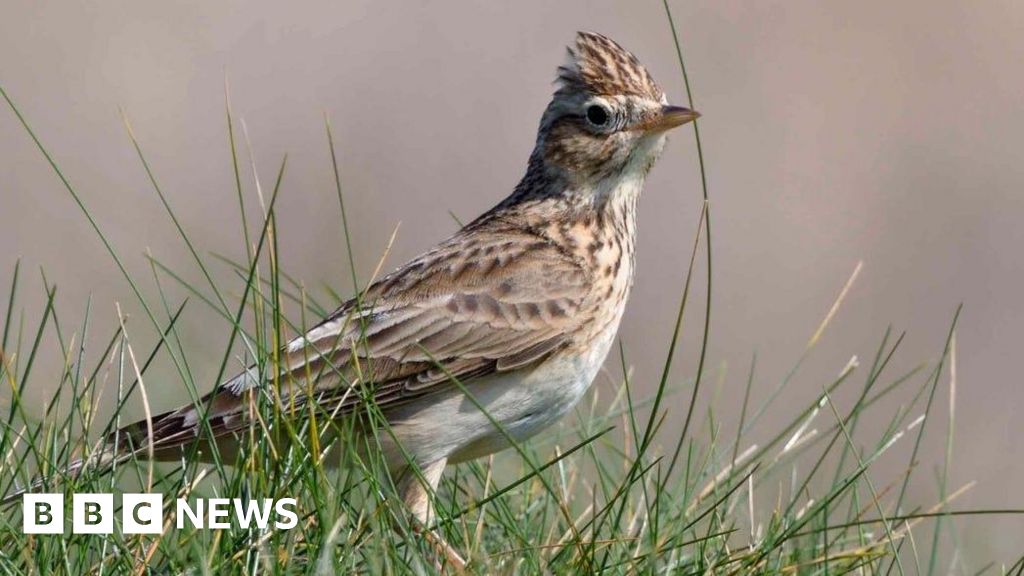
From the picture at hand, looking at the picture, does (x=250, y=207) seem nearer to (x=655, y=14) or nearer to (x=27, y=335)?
(x=27, y=335)

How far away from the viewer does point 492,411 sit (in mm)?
5918

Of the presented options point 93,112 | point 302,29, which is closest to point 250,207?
point 93,112

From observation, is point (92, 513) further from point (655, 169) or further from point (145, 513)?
point (655, 169)

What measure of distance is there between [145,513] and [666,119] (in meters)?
2.52

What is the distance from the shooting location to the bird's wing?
5.74 meters

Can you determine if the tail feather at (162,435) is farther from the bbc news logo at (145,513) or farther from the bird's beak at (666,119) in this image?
the bird's beak at (666,119)

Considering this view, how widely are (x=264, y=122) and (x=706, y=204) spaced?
1234 cm

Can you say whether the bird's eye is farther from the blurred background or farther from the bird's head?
the blurred background

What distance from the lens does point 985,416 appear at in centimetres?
1367

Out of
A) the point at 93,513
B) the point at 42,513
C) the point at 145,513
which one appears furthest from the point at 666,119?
the point at 42,513

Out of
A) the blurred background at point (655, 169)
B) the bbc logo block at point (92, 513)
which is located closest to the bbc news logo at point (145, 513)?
the bbc logo block at point (92, 513)

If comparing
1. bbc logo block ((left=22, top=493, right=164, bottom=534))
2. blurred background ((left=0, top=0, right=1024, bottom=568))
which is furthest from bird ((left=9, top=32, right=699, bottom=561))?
blurred background ((left=0, top=0, right=1024, bottom=568))

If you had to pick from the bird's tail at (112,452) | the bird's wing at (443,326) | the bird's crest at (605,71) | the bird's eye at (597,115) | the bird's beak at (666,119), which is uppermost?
the bird's crest at (605,71)

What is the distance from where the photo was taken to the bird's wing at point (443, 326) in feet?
18.8
